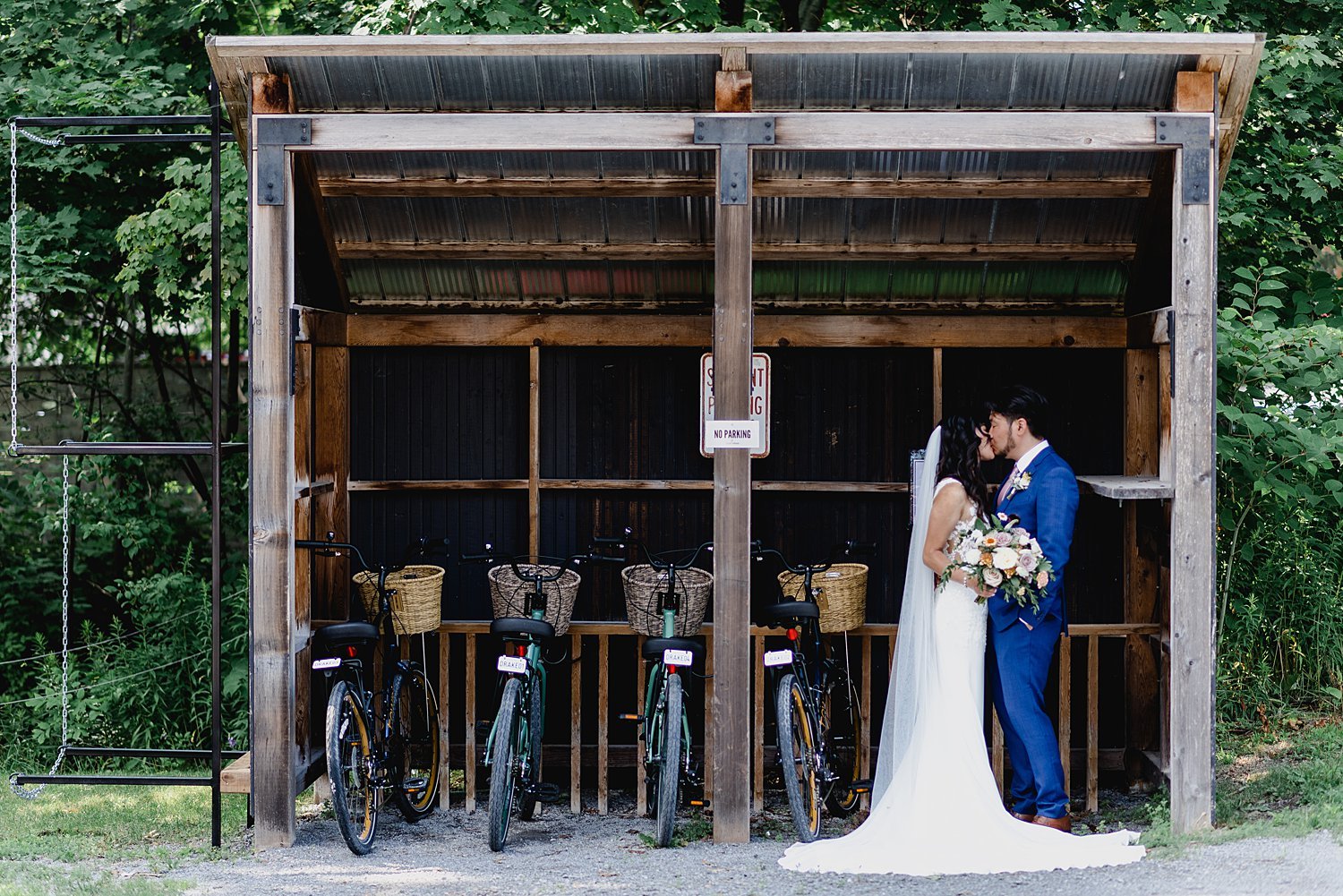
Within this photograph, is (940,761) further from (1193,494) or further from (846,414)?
(846,414)

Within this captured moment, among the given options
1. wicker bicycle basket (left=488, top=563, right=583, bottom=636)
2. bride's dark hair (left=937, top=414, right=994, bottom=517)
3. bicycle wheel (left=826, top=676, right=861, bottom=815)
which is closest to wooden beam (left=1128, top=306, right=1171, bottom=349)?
bride's dark hair (left=937, top=414, right=994, bottom=517)

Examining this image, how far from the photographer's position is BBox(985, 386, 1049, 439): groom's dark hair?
→ 222 inches

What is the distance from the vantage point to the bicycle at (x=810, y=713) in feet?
18.2

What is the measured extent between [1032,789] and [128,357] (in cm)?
765

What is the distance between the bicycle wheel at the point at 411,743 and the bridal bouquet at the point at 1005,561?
2.69m

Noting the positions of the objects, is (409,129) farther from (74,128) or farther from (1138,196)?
(74,128)

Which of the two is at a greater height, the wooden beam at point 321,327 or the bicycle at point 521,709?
the wooden beam at point 321,327

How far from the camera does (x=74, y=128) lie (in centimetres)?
823

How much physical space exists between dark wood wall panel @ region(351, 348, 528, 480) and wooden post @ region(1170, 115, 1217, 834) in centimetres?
339

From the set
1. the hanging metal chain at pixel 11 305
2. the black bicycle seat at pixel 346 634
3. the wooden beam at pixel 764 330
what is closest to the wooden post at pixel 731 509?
the wooden beam at pixel 764 330

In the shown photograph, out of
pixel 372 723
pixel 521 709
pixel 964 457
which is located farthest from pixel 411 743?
pixel 964 457

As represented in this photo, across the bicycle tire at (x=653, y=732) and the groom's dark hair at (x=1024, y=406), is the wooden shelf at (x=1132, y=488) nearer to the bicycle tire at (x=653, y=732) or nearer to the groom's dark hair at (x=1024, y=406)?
the groom's dark hair at (x=1024, y=406)

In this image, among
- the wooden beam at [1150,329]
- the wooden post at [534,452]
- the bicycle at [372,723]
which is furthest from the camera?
the wooden post at [534,452]

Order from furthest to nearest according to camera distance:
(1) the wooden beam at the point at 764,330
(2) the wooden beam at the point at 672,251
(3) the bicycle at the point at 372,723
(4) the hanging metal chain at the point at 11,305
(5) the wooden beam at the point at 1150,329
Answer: (4) the hanging metal chain at the point at 11,305, (1) the wooden beam at the point at 764,330, (2) the wooden beam at the point at 672,251, (5) the wooden beam at the point at 1150,329, (3) the bicycle at the point at 372,723
